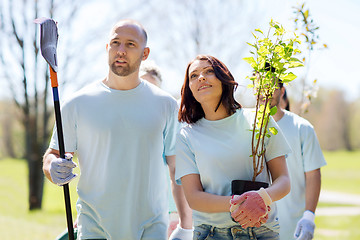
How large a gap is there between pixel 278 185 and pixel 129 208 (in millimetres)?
895

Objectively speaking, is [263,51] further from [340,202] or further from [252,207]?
[340,202]

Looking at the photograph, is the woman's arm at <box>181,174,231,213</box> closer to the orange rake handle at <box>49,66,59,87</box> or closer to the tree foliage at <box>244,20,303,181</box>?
the tree foliage at <box>244,20,303,181</box>

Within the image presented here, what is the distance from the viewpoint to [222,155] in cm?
248

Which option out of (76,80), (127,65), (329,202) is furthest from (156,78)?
(329,202)

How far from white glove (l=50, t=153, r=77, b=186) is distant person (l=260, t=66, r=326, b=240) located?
5.57ft

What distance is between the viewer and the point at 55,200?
17438 millimetres

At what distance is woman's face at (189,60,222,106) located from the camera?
259cm

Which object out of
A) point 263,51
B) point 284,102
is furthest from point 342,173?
point 263,51

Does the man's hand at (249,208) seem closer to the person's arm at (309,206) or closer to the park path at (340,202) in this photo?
the person's arm at (309,206)

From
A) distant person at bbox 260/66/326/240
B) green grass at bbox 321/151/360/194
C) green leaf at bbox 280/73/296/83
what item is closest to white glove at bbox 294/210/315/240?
distant person at bbox 260/66/326/240

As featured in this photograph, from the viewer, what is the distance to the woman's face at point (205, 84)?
259 centimetres

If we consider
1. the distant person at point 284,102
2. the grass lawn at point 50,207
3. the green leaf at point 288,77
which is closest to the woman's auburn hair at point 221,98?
the green leaf at point 288,77

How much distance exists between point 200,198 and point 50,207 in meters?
12.1

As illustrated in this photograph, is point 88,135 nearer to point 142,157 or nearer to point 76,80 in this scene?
point 142,157
